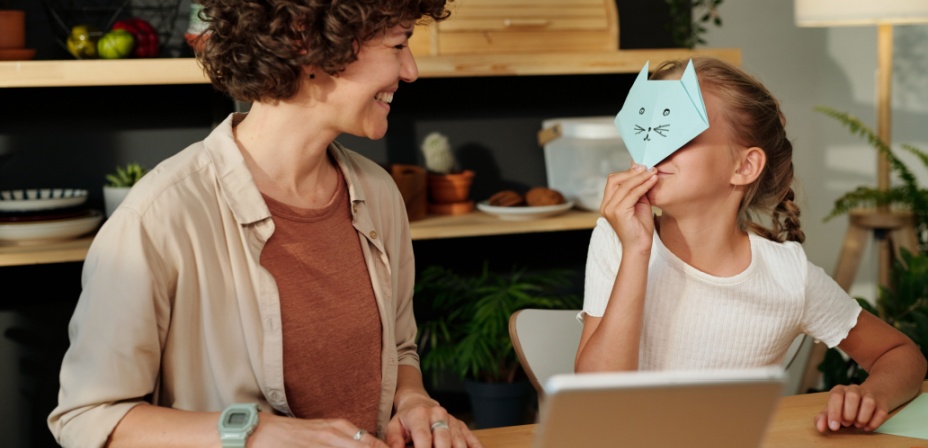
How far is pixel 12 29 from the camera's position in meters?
2.45

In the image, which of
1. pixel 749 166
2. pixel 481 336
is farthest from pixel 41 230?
pixel 749 166

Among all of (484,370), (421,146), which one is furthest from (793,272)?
(421,146)

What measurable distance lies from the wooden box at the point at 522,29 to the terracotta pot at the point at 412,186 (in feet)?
1.07

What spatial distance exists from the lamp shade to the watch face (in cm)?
245

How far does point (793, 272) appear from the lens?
1.66m

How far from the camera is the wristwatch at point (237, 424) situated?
4.04 feet

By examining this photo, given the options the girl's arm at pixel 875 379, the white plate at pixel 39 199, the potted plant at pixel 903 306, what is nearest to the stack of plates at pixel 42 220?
the white plate at pixel 39 199

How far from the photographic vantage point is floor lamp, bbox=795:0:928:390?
3.04 m

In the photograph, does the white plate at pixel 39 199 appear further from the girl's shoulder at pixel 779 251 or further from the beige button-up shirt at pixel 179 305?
the girl's shoulder at pixel 779 251

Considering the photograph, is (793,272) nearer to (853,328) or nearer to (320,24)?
(853,328)

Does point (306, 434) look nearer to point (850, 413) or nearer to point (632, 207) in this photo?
point (632, 207)

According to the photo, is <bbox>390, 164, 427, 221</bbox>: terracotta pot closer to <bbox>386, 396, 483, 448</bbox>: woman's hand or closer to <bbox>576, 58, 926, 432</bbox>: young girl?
<bbox>576, 58, 926, 432</bbox>: young girl

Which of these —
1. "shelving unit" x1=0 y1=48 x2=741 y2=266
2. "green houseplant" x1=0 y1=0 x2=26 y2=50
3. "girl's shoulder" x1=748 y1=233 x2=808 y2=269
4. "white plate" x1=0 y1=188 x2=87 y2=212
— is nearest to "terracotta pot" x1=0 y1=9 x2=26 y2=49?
"green houseplant" x1=0 y1=0 x2=26 y2=50

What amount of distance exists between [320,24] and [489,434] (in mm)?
630
